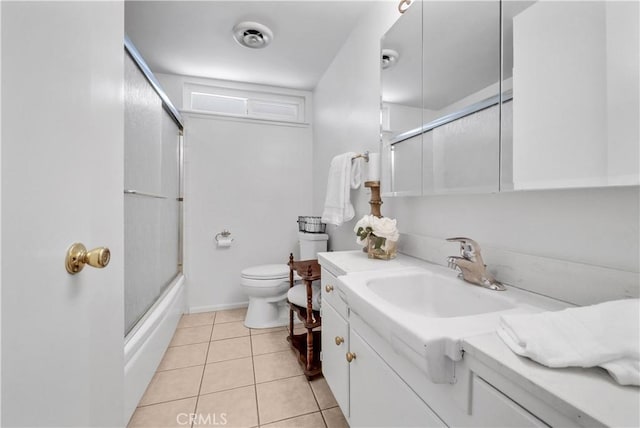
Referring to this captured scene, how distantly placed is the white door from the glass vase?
3.43 feet

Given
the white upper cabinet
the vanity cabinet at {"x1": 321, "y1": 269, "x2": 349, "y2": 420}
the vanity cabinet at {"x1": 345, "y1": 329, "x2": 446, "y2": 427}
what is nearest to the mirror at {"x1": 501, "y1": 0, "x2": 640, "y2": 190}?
the white upper cabinet

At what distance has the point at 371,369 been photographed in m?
0.89

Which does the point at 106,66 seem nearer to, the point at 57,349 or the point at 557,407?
the point at 57,349

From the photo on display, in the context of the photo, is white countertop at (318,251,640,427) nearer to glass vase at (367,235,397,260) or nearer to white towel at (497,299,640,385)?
white towel at (497,299,640,385)

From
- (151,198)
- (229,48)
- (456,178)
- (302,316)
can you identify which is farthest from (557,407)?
(229,48)

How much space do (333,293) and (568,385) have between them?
36.2 inches

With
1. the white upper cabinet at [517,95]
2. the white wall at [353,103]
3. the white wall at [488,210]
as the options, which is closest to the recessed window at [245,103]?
the white wall at [353,103]

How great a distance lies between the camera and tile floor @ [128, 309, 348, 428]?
134 cm

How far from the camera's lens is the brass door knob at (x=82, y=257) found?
0.56 meters

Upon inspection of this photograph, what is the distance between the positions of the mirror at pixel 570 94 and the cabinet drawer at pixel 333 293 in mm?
754

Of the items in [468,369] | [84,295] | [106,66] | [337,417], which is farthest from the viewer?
[337,417]

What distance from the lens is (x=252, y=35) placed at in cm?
192

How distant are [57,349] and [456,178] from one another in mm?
1298
